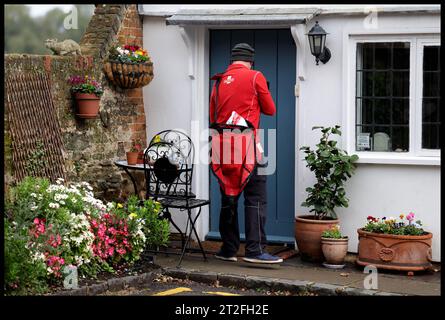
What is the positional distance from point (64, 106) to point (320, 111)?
9.42 feet

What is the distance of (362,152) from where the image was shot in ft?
32.9

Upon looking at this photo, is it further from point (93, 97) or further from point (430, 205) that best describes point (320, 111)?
point (93, 97)

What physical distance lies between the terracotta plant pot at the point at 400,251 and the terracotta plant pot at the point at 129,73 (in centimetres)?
331

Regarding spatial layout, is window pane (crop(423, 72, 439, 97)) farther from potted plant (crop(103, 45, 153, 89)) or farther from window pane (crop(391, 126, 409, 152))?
potted plant (crop(103, 45, 153, 89))

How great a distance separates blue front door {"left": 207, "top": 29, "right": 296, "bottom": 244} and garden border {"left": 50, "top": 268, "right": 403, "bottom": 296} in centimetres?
192

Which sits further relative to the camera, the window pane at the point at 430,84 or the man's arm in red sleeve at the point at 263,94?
the window pane at the point at 430,84

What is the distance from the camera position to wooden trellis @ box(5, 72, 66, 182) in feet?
29.3

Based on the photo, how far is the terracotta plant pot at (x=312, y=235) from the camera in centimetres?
954

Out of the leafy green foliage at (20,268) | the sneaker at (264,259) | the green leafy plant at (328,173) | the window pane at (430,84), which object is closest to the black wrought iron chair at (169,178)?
the sneaker at (264,259)

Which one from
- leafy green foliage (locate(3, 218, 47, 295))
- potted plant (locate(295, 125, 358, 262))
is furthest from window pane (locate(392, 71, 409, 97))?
leafy green foliage (locate(3, 218, 47, 295))

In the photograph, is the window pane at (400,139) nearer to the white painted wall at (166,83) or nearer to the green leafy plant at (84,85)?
the white painted wall at (166,83)

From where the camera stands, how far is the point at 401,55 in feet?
32.3
